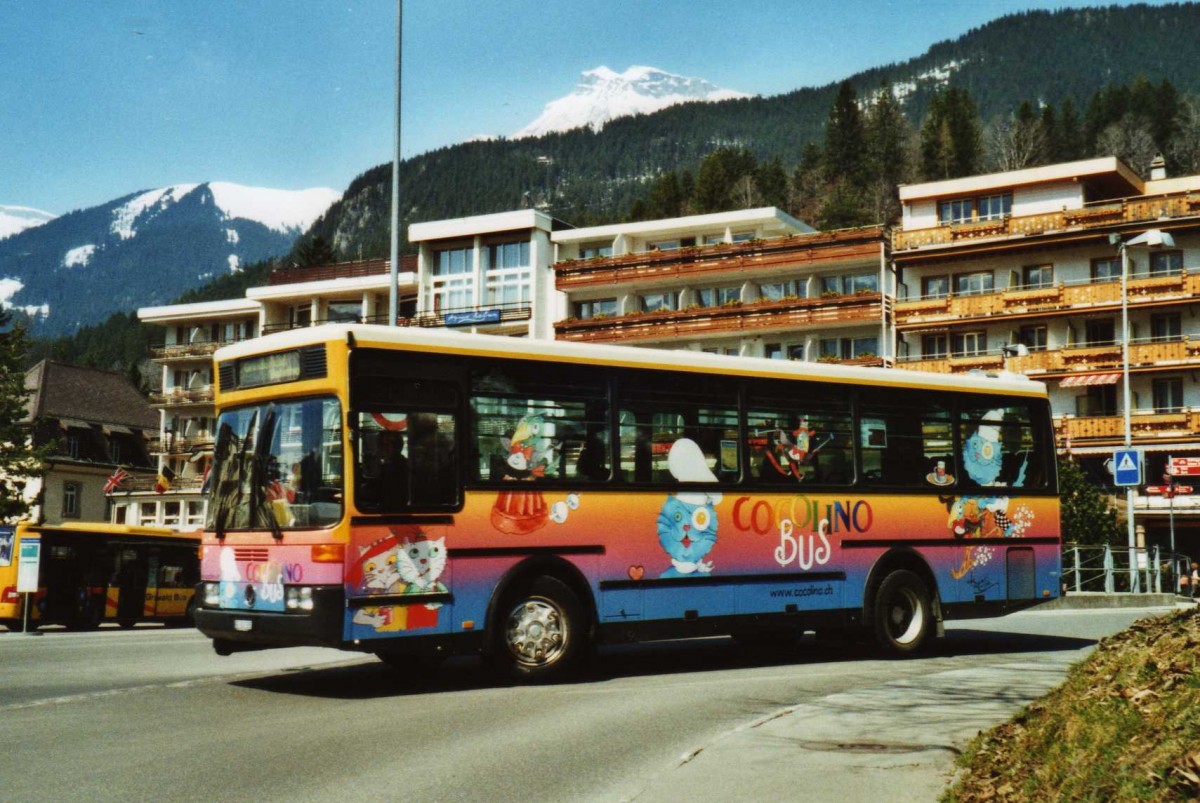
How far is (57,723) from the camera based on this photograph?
10484mm

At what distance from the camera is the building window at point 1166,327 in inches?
2242

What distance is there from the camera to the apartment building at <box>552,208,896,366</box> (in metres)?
63.8

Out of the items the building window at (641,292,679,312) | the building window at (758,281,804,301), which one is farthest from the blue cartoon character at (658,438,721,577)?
the building window at (641,292,679,312)

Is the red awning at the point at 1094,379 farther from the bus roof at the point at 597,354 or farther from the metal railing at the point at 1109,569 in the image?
the bus roof at the point at 597,354

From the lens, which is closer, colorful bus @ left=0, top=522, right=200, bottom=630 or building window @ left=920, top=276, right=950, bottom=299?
colorful bus @ left=0, top=522, right=200, bottom=630

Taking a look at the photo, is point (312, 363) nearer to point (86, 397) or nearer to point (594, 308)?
point (594, 308)

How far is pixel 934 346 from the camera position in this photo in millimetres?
62656

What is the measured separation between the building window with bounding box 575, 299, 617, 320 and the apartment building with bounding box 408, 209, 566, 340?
1.27 m

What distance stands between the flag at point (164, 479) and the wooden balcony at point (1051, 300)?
4570 cm

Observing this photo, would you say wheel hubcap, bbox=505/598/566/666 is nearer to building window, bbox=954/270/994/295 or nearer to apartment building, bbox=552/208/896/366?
apartment building, bbox=552/208/896/366

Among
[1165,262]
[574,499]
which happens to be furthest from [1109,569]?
[1165,262]

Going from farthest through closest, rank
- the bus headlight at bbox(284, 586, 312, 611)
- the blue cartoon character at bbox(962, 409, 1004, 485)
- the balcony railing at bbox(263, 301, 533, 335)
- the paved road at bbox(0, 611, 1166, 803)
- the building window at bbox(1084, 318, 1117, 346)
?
the balcony railing at bbox(263, 301, 533, 335)
the building window at bbox(1084, 318, 1117, 346)
the blue cartoon character at bbox(962, 409, 1004, 485)
the bus headlight at bbox(284, 586, 312, 611)
the paved road at bbox(0, 611, 1166, 803)

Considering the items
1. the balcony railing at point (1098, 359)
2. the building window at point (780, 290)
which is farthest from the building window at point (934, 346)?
the building window at point (780, 290)

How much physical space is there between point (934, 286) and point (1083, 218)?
767 cm
